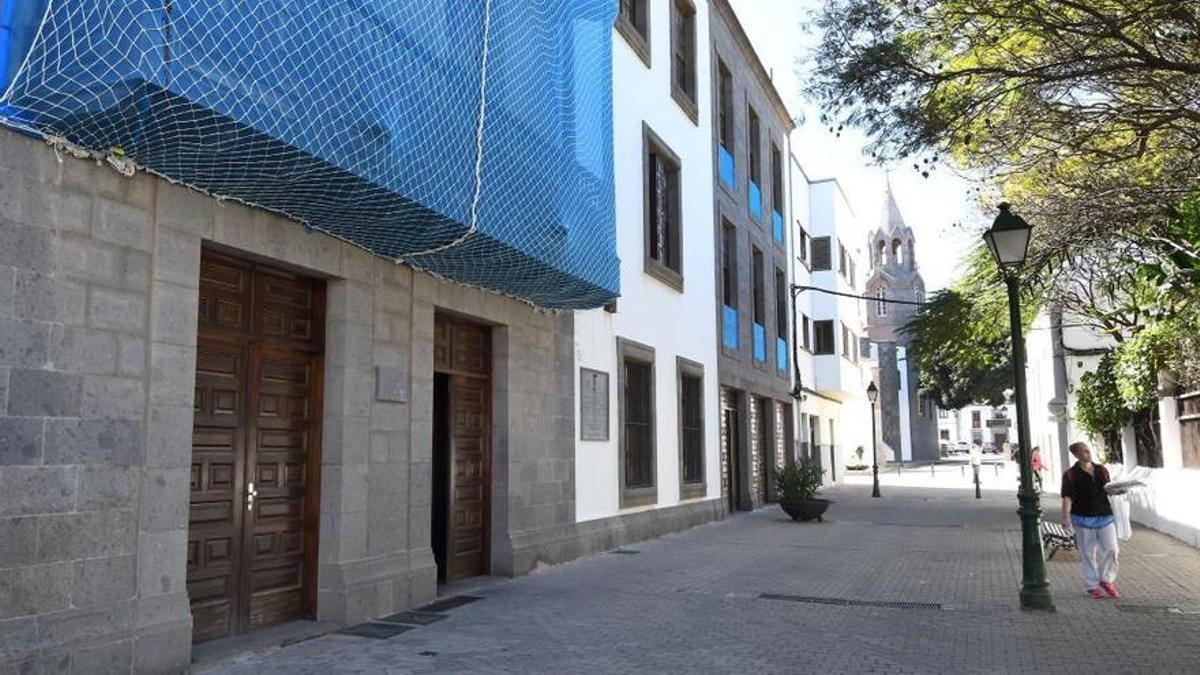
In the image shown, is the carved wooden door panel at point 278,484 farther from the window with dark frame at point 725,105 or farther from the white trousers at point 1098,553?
the window with dark frame at point 725,105

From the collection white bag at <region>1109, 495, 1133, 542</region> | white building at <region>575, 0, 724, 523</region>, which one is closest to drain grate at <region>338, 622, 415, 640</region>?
white building at <region>575, 0, 724, 523</region>

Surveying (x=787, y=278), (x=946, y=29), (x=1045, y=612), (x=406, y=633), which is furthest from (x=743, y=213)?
(x=406, y=633)

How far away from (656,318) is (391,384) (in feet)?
24.3

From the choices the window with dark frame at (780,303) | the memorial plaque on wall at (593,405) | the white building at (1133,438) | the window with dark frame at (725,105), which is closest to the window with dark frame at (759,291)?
the window with dark frame at (780,303)

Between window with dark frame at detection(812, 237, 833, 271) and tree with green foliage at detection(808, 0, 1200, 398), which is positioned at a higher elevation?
Answer: window with dark frame at detection(812, 237, 833, 271)

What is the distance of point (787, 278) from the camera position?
83.0 feet

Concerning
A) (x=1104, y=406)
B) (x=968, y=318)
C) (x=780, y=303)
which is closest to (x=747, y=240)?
(x=780, y=303)

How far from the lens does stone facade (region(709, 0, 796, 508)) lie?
62.4ft

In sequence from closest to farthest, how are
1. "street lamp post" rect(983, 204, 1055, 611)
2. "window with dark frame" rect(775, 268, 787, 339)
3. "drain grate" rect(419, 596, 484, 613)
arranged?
1. "drain grate" rect(419, 596, 484, 613)
2. "street lamp post" rect(983, 204, 1055, 611)
3. "window with dark frame" rect(775, 268, 787, 339)

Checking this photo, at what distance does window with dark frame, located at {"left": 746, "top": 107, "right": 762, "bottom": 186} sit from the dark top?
1402 cm

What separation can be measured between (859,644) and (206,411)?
5187 millimetres

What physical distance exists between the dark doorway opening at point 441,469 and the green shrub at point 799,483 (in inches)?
380

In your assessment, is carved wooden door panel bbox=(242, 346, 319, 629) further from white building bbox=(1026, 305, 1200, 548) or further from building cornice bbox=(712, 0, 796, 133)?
building cornice bbox=(712, 0, 796, 133)

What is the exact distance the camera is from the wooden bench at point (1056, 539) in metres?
11.6
